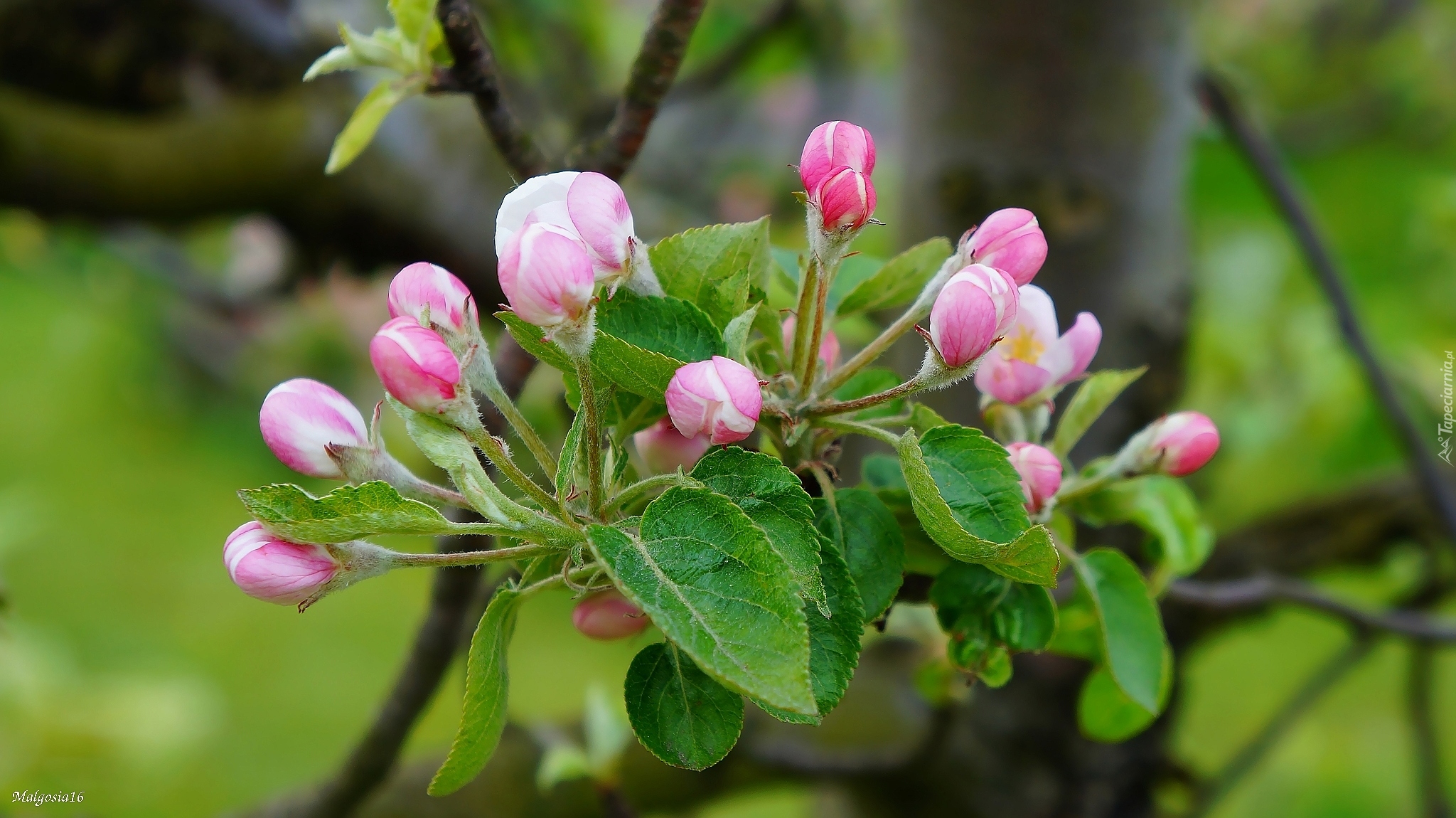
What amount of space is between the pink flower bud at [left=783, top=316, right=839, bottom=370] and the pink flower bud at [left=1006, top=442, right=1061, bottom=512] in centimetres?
6

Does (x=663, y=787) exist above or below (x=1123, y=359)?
below

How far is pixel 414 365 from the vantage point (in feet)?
0.81

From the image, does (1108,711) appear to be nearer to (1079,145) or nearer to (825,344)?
(825,344)

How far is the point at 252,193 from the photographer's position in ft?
3.08

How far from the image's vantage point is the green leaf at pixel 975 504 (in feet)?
0.80

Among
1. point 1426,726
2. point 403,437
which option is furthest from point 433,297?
point 403,437

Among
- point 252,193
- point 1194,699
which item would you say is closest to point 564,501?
Result: point 252,193

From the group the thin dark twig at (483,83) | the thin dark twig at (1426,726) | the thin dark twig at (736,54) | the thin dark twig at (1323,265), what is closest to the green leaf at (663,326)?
the thin dark twig at (483,83)

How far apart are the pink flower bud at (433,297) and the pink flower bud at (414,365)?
2 cm

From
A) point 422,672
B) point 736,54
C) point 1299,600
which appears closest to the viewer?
point 422,672

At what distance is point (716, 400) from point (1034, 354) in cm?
13

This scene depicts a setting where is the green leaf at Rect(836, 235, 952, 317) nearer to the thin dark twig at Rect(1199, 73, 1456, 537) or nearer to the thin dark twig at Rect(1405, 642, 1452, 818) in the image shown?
the thin dark twig at Rect(1199, 73, 1456, 537)

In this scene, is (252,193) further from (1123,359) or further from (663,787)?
(1123,359)

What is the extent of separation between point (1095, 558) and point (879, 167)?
1.14m
